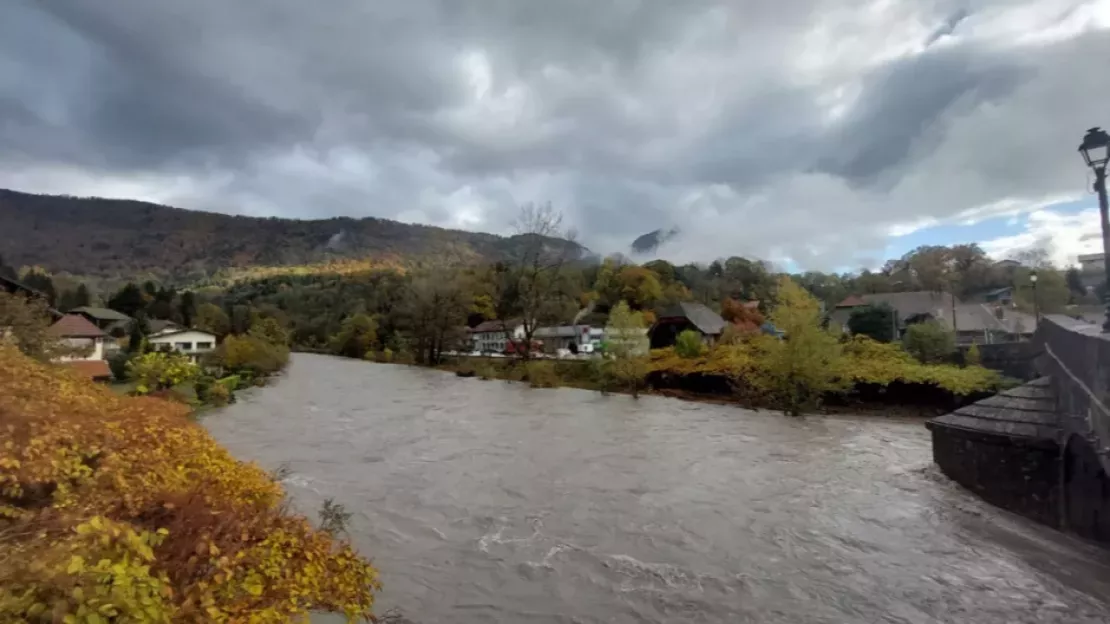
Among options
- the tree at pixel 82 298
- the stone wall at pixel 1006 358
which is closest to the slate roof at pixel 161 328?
the tree at pixel 82 298

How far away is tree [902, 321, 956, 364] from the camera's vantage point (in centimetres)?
3122

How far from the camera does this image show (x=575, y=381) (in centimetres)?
4022

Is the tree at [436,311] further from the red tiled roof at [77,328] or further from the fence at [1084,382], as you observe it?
the fence at [1084,382]

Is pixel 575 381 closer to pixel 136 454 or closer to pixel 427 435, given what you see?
pixel 427 435

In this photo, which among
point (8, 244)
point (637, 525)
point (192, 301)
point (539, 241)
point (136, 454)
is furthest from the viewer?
point (8, 244)

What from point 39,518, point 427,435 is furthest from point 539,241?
point 39,518

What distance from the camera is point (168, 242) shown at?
6329 inches

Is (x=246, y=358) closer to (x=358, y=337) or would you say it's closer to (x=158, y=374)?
Result: (x=158, y=374)

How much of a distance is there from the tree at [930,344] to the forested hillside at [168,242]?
86.9 metres

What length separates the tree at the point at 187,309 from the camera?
87438mm

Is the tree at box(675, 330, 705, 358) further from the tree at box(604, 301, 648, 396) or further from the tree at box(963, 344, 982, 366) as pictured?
the tree at box(963, 344, 982, 366)

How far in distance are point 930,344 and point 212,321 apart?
83960 mm

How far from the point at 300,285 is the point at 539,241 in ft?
329

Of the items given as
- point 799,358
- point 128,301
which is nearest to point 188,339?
point 128,301
